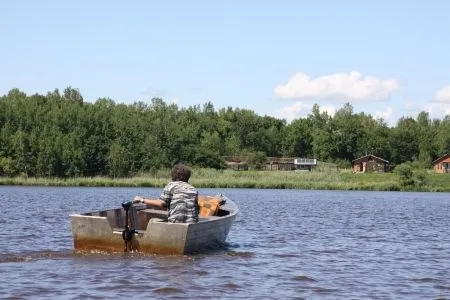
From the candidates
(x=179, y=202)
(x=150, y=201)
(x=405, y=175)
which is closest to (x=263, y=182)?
(x=405, y=175)

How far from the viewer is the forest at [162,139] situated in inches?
4085

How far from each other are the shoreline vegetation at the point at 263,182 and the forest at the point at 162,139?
27.9 feet

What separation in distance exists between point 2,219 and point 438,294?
20.7 metres

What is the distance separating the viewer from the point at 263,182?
88312 mm

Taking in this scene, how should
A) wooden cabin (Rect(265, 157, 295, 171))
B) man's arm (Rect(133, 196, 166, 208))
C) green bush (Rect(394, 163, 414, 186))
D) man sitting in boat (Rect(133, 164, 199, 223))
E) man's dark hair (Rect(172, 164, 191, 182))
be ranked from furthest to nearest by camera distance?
wooden cabin (Rect(265, 157, 295, 171)) → green bush (Rect(394, 163, 414, 186)) → man's dark hair (Rect(172, 164, 191, 182)) → man sitting in boat (Rect(133, 164, 199, 223)) → man's arm (Rect(133, 196, 166, 208))

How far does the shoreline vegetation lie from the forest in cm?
851

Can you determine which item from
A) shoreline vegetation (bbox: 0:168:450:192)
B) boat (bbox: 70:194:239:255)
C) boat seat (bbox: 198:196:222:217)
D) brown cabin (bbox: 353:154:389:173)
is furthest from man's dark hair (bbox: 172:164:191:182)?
brown cabin (bbox: 353:154:389:173)

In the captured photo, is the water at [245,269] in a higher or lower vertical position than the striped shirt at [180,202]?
lower

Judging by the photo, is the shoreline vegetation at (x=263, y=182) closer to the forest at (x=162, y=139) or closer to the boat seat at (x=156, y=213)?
the forest at (x=162, y=139)

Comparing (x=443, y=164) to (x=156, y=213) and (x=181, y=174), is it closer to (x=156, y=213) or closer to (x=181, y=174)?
(x=156, y=213)

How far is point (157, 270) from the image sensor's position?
16.3 m

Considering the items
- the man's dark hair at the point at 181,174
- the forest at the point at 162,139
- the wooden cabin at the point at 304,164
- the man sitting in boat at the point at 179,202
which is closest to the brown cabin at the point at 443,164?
the forest at the point at 162,139

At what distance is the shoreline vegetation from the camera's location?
86688mm

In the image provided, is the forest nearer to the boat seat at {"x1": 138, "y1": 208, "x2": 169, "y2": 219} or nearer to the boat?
the boat seat at {"x1": 138, "y1": 208, "x2": 169, "y2": 219}
